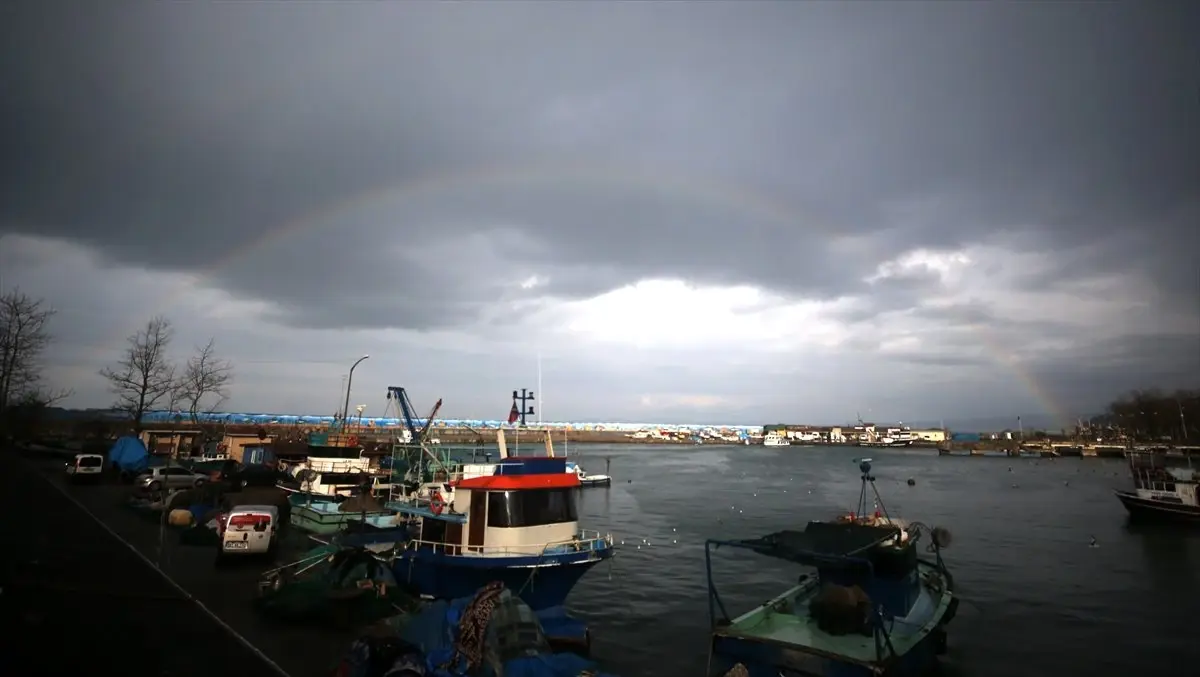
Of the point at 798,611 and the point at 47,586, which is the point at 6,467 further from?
the point at 798,611

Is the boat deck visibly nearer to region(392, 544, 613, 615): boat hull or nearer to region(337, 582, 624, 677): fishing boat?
region(337, 582, 624, 677): fishing boat

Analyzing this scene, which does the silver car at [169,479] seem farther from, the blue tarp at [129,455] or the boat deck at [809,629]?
the boat deck at [809,629]

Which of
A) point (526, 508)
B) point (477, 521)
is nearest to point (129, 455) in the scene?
point (477, 521)

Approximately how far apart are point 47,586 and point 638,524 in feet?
135

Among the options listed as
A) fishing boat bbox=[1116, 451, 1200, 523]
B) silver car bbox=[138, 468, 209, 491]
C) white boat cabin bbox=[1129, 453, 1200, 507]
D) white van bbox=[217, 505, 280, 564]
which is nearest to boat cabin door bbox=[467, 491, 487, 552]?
white van bbox=[217, 505, 280, 564]

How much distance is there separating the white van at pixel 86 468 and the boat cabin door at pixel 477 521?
45.6 metres

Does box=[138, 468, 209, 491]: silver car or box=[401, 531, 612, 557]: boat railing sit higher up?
box=[401, 531, 612, 557]: boat railing

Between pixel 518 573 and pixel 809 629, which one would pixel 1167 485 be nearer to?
pixel 809 629

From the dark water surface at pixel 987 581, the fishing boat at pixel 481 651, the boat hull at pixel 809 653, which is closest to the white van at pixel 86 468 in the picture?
the dark water surface at pixel 987 581

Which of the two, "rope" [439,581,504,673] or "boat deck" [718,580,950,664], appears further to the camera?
"boat deck" [718,580,950,664]

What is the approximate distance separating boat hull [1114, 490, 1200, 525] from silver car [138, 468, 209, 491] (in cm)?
7512

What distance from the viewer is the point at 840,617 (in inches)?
556

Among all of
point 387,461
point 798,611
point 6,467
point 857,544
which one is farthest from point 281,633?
point 6,467

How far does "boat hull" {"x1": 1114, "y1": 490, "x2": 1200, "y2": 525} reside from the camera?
161 ft
